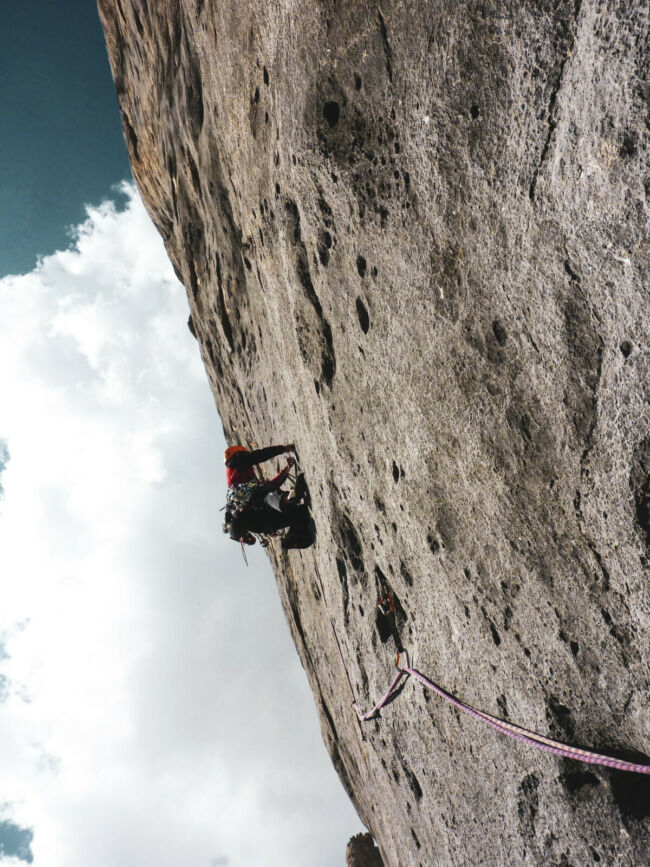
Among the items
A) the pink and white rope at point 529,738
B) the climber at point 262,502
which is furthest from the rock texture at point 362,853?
the pink and white rope at point 529,738

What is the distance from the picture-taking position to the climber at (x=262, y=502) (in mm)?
5762

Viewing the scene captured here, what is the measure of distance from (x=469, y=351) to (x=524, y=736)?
95.3 inches

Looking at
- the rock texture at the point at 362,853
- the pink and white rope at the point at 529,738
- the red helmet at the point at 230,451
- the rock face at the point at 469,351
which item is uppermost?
the red helmet at the point at 230,451

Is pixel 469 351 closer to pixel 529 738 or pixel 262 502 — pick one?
pixel 529 738

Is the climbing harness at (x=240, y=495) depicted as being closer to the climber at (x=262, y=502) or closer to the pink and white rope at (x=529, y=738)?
the climber at (x=262, y=502)

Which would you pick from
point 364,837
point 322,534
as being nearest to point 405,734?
point 322,534

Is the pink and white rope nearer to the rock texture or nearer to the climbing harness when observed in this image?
the climbing harness

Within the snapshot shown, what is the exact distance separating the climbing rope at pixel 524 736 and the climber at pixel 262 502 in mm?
1895

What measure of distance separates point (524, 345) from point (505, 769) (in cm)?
294

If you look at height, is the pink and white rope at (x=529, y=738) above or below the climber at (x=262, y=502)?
below

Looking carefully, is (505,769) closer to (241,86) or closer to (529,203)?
(529,203)

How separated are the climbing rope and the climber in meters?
1.89

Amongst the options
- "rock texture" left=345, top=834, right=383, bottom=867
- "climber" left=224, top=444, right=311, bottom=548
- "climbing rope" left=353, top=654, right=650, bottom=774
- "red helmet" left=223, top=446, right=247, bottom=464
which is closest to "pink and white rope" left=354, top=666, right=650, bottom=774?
"climbing rope" left=353, top=654, right=650, bottom=774

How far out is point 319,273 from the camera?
4055mm
